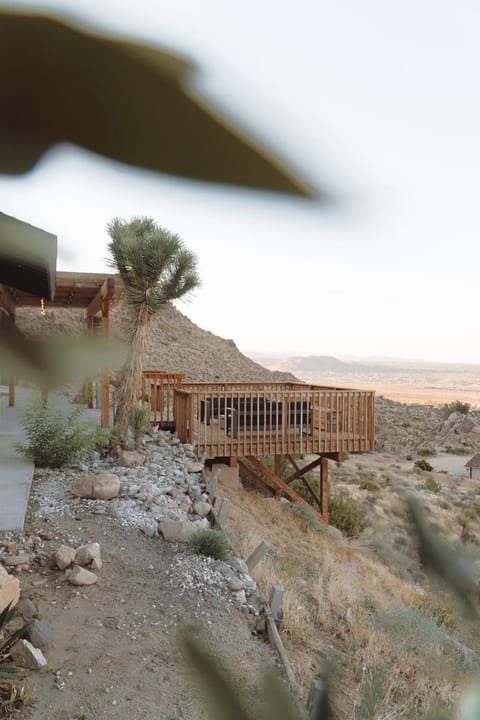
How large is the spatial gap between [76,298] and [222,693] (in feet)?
5.05

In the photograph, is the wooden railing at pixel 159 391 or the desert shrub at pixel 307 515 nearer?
the desert shrub at pixel 307 515

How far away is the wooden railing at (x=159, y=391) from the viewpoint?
11.7m

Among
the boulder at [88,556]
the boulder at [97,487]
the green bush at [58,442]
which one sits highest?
the green bush at [58,442]

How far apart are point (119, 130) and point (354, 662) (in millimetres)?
4967

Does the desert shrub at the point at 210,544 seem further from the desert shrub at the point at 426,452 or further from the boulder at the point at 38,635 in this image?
the desert shrub at the point at 426,452

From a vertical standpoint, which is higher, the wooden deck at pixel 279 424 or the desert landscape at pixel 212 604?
the wooden deck at pixel 279 424

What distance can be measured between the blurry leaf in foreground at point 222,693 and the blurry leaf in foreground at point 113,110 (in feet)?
0.94

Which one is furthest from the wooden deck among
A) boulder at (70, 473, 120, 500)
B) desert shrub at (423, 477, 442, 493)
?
desert shrub at (423, 477, 442, 493)

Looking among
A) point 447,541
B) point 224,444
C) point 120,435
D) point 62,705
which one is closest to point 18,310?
point 447,541

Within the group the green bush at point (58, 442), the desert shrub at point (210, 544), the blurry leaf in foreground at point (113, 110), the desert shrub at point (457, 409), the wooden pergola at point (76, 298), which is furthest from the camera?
the desert shrub at point (457, 409)

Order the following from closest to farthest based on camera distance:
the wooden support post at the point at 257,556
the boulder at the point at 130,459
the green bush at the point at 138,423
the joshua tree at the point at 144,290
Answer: the wooden support post at the point at 257,556 < the boulder at the point at 130,459 < the joshua tree at the point at 144,290 < the green bush at the point at 138,423

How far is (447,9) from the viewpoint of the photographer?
0.39 metres

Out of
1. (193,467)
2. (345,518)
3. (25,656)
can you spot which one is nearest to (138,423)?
(193,467)

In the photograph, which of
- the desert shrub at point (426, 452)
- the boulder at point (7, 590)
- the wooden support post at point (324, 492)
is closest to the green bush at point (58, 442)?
the boulder at point (7, 590)
